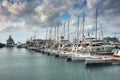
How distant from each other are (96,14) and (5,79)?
165 ft

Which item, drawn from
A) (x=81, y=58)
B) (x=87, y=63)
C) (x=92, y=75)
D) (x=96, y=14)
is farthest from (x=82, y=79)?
(x=96, y=14)

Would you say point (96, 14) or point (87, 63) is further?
point (96, 14)

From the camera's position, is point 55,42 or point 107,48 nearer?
point 107,48

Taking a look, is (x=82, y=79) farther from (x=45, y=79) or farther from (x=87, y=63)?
(x=87, y=63)

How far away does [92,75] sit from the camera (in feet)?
157

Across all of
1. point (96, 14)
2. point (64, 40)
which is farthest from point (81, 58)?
point (64, 40)

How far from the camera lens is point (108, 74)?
47.8 metres

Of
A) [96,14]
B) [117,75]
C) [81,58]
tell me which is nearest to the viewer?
[117,75]

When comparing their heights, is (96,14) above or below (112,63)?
above

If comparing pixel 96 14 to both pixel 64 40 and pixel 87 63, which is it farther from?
pixel 64 40

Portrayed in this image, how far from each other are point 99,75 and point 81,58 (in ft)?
74.9

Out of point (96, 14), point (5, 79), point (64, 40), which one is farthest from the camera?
point (64, 40)

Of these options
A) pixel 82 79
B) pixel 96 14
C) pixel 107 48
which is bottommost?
pixel 82 79

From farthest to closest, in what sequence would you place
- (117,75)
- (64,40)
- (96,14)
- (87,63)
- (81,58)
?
(64,40) < (96,14) < (81,58) < (87,63) < (117,75)
